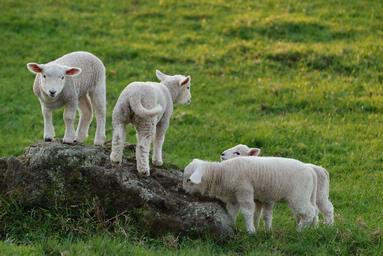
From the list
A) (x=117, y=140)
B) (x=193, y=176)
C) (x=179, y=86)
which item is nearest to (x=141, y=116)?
(x=117, y=140)

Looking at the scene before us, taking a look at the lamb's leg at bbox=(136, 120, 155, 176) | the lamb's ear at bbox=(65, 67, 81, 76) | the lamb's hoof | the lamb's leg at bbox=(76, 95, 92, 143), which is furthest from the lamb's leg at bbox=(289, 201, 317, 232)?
the lamb's ear at bbox=(65, 67, 81, 76)

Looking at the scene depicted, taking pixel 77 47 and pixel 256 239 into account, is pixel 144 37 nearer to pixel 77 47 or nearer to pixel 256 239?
pixel 77 47

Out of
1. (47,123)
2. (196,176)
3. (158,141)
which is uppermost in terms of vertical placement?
(47,123)

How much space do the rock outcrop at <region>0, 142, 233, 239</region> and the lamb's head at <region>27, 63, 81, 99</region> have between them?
0.96 meters

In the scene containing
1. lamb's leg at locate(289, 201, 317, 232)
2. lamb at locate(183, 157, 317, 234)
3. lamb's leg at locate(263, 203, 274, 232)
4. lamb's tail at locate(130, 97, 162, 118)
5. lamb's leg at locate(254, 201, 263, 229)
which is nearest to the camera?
lamb's tail at locate(130, 97, 162, 118)

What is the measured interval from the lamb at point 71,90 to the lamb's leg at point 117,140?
0.78 meters

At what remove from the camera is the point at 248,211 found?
10539mm

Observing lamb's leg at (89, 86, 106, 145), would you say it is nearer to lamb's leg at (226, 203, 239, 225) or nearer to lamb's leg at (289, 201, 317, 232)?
lamb's leg at (226, 203, 239, 225)

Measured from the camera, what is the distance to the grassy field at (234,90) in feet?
33.2

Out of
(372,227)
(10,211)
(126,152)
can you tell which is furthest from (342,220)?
(10,211)

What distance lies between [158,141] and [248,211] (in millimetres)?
1523

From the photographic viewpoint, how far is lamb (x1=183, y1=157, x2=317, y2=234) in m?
10.6

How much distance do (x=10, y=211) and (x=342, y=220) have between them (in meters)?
4.84

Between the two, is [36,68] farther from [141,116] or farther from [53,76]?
[141,116]
